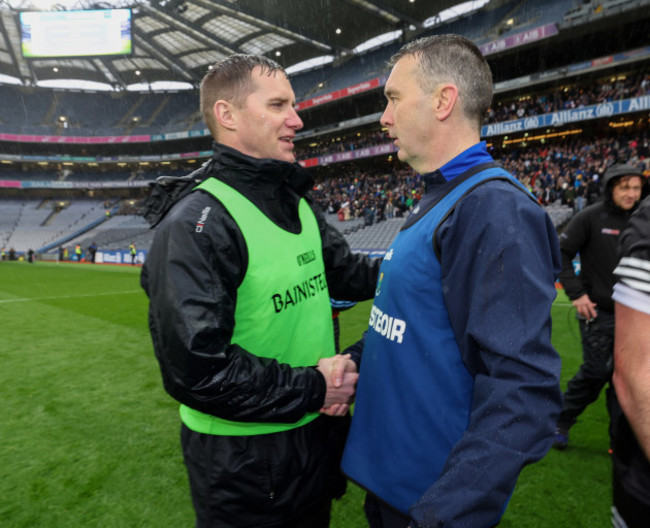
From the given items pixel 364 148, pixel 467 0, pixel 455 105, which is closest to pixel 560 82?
pixel 467 0

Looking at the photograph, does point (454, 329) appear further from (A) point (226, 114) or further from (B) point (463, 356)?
(A) point (226, 114)

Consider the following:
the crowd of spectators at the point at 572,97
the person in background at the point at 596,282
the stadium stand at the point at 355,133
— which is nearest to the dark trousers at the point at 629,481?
the person in background at the point at 596,282

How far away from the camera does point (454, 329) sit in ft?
3.58

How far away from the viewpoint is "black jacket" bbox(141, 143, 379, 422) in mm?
1224

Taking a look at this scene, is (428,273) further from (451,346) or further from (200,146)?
(200,146)

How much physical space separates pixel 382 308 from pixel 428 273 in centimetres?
25

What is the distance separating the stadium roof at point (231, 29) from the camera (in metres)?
29.2

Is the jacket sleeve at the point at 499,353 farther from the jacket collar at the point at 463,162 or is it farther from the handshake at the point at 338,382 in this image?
the handshake at the point at 338,382

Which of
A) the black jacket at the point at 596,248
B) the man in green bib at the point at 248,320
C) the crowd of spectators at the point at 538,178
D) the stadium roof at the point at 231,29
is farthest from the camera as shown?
the stadium roof at the point at 231,29

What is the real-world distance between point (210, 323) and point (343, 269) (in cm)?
94

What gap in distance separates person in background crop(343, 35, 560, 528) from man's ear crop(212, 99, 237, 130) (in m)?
0.62

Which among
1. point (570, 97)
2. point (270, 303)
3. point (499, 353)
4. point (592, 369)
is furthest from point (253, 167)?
point (570, 97)

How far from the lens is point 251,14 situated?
29562mm

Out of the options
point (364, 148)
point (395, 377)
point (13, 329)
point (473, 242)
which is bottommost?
point (13, 329)
